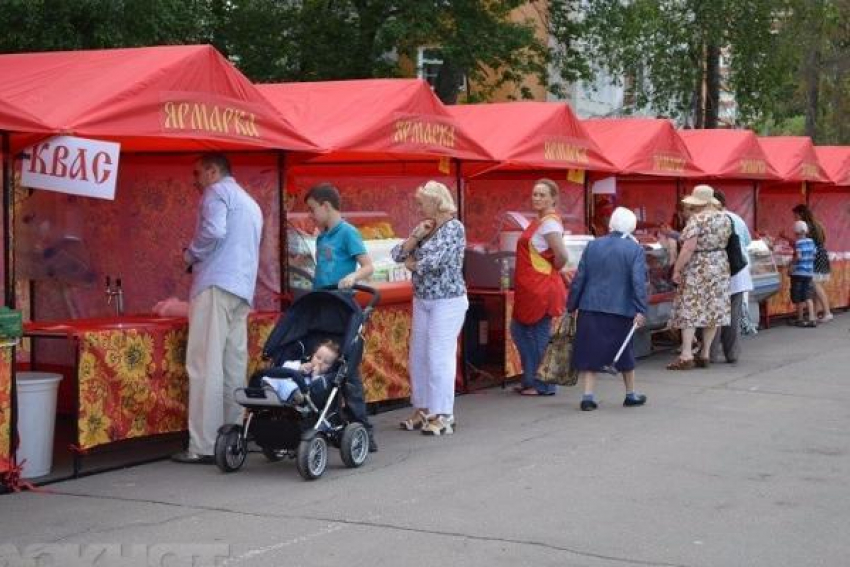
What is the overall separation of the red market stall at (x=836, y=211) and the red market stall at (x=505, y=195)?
26.9 feet

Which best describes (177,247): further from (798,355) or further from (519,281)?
(798,355)

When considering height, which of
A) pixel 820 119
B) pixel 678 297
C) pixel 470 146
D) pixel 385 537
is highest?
pixel 820 119

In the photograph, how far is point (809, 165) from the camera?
66.8 ft

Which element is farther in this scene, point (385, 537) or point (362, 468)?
point (362, 468)

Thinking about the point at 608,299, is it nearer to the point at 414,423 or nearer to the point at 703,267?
the point at 414,423

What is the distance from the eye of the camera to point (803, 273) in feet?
62.5

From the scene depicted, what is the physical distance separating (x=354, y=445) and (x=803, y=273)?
12210mm

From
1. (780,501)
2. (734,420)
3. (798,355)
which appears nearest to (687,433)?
(734,420)

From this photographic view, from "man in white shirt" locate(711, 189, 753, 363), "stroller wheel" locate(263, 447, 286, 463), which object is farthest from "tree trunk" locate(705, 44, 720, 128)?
"stroller wheel" locate(263, 447, 286, 463)

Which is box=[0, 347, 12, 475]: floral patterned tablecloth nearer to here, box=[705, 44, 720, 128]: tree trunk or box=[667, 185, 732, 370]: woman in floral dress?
box=[667, 185, 732, 370]: woman in floral dress

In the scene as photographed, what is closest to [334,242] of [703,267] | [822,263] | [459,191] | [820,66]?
[459,191]

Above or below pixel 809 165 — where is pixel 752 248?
below

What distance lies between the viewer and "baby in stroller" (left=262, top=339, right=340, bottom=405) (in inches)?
314

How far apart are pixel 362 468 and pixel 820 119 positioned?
32920 millimetres
